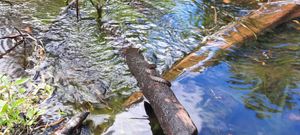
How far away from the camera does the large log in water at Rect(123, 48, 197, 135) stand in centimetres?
251

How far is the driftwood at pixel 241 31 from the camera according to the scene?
4031 millimetres

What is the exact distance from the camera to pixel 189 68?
12.8 ft

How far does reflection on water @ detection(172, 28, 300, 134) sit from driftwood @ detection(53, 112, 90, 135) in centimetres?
102

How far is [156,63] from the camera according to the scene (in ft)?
14.5

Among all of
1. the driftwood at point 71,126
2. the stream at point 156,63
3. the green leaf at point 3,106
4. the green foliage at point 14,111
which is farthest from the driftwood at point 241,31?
the green leaf at point 3,106

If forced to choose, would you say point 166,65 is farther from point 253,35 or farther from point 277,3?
point 277,3

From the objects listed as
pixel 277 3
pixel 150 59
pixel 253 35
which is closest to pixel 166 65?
pixel 150 59

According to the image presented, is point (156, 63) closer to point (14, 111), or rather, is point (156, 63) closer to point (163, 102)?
point (163, 102)

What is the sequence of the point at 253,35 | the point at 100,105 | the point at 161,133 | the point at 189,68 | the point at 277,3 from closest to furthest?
the point at 161,133 < the point at 100,105 < the point at 189,68 < the point at 253,35 < the point at 277,3

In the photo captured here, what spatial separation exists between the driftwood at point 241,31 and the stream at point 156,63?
13 cm

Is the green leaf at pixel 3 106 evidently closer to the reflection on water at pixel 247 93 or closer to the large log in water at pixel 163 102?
the large log in water at pixel 163 102

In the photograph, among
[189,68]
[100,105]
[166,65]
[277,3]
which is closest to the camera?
[100,105]

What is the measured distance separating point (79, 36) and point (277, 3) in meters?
3.34

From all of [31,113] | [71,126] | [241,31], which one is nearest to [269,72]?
[241,31]
